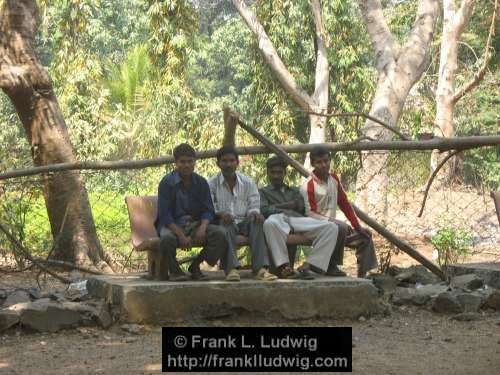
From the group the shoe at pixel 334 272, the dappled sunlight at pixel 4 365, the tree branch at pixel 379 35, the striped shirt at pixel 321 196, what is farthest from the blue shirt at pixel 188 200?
the tree branch at pixel 379 35

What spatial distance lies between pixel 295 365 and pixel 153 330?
1.60 metres

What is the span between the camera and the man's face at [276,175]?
7.00 m

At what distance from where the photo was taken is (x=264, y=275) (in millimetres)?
6434

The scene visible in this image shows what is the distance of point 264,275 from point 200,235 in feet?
1.99

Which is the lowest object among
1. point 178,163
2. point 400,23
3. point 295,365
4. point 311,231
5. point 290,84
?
point 295,365

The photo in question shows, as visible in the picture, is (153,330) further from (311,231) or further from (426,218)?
(426,218)

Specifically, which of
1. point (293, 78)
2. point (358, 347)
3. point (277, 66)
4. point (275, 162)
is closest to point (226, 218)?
point (275, 162)

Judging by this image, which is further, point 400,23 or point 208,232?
point 400,23

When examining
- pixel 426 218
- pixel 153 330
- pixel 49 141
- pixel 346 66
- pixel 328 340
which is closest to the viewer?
pixel 328 340

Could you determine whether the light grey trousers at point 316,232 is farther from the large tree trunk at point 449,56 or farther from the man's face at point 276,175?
Answer: the large tree trunk at point 449,56

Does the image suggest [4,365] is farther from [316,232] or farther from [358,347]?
[316,232]

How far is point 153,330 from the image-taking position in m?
6.05

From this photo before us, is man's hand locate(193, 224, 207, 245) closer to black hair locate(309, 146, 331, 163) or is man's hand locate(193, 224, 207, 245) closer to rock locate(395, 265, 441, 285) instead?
black hair locate(309, 146, 331, 163)

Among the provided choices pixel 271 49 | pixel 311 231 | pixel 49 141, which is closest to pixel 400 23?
pixel 271 49
